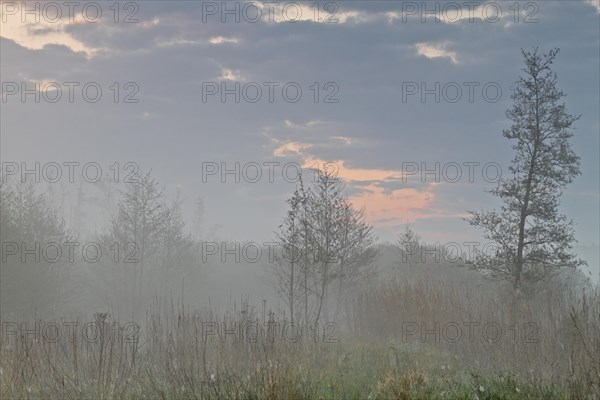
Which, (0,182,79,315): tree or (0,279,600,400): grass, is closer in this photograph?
(0,279,600,400): grass

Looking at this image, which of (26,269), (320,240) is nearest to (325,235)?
(320,240)

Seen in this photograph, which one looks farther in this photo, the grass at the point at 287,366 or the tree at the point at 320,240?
the tree at the point at 320,240

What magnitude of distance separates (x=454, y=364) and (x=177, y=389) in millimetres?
8470

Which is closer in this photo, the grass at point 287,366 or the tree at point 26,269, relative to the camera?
the grass at point 287,366

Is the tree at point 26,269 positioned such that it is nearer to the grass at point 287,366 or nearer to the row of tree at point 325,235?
the row of tree at point 325,235

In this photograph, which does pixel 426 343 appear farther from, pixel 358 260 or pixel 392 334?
pixel 358 260

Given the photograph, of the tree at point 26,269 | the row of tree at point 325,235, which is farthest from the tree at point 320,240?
the tree at point 26,269

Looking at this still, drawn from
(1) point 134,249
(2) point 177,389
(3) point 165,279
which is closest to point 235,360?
(2) point 177,389

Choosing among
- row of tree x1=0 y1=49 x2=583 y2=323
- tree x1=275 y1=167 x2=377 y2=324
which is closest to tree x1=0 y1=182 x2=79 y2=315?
row of tree x1=0 y1=49 x2=583 y2=323

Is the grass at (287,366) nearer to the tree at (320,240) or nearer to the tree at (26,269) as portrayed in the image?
the tree at (320,240)

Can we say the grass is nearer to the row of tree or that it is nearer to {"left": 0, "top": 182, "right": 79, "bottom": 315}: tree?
the row of tree

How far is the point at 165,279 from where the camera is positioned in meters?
41.8

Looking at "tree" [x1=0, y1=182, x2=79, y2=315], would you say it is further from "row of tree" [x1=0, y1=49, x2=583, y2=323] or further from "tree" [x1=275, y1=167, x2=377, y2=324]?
"tree" [x1=275, y1=167, x2=377, y2=324]

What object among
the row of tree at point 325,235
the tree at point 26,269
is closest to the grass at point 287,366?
the row of tree at point 325,235
